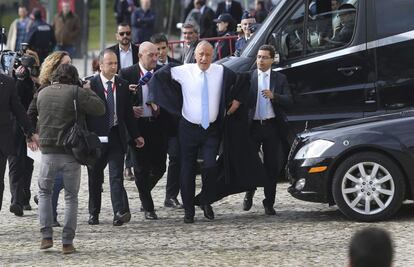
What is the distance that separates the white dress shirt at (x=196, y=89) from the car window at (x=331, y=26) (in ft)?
8.97

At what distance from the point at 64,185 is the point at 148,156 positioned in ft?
6.23

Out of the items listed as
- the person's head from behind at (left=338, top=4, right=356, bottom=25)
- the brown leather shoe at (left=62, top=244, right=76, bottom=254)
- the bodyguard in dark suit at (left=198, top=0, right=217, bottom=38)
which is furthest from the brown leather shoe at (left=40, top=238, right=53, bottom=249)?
the bodyguard in dark suit at (left=198, top=0, right=217, bottom=38)

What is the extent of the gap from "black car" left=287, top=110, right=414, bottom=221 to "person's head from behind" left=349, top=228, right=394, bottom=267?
239 inches

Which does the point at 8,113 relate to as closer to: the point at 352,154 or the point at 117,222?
the point at 117,222

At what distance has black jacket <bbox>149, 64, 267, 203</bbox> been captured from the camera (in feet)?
35.3

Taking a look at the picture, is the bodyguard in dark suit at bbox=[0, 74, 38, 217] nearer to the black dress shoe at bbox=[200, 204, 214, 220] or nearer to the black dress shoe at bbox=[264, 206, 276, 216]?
the black dress shoe at bbox=[200, 204, 214, 220]

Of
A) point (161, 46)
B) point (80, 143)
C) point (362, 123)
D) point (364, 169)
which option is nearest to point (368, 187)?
point (364, 169)

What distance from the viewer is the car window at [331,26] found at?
519 inches

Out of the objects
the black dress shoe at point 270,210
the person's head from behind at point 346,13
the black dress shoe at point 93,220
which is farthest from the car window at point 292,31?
the black dress shoe at point 93,220

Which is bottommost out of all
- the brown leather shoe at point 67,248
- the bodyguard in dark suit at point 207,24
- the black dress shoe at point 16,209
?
the brown leather shoe at point 67,248

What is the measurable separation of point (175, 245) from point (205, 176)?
1.28m

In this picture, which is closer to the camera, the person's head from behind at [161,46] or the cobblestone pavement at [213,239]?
the cobblestone pavement at [213,239]

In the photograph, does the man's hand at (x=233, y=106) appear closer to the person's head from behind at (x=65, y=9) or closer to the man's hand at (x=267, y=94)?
the man's hand at (x=267, y=94)

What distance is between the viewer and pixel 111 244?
980cm
